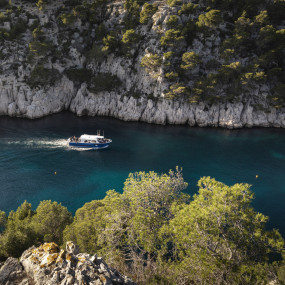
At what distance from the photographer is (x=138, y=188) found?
24672 mm

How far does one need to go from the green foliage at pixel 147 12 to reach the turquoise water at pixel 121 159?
35.2m

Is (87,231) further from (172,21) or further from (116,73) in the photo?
(172,21)

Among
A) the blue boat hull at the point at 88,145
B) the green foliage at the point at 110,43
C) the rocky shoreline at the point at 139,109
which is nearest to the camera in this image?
the blue boat hull at the point at 88,145

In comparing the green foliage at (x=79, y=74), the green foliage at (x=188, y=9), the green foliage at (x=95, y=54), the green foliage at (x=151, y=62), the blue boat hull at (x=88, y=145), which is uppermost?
the green foliage at (x=188, y=9)

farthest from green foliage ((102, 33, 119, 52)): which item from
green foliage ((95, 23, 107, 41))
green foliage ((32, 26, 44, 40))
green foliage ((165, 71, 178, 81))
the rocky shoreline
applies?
green foliage ((165, 71, 178, 81))

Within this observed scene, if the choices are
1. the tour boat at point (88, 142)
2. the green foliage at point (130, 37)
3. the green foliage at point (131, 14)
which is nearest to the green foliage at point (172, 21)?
the green foliage at point (130, 37)

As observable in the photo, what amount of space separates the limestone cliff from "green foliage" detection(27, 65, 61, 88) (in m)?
0.31

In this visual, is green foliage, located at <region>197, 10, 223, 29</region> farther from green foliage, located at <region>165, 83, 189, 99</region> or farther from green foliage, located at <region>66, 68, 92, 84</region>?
green foliage, located at <region>66, 68, 92, 84</region>

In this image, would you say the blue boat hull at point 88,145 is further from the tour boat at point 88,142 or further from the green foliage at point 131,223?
the green foliage at point 131,223

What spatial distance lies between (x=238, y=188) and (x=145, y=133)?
4597cm

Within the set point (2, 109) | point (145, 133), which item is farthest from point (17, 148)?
point (145, 133)

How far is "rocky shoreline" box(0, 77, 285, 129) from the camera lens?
66.6m

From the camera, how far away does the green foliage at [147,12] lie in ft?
231

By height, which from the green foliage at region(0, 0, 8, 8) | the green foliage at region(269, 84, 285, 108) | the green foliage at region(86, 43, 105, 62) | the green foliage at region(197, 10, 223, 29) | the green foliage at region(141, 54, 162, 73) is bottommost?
the green foliage at region(269, 84, 285, 108)
